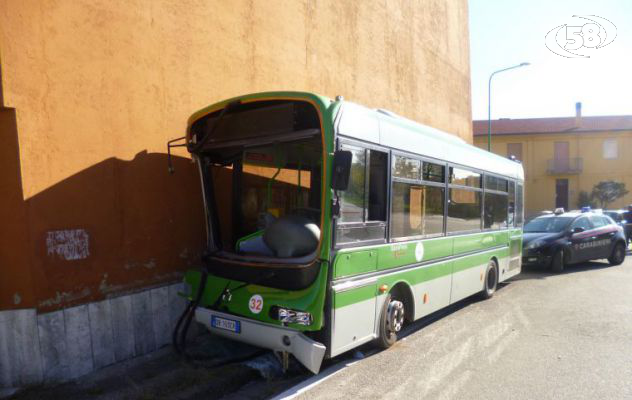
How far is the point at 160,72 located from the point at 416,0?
10671 millimetres

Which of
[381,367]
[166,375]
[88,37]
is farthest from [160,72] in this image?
[381,367]

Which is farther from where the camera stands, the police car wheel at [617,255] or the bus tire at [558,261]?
the police car wheel at [617,255]

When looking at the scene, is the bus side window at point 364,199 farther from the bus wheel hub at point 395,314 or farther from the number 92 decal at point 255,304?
the number 92 decal at point 255,304

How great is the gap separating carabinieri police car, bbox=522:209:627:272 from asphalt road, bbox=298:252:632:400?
10.8 feet

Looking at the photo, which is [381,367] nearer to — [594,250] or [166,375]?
[166,375]

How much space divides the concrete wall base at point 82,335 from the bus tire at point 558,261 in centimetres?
996

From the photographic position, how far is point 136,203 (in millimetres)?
5770

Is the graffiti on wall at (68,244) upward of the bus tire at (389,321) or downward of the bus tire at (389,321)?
upward

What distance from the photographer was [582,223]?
13.3 metres

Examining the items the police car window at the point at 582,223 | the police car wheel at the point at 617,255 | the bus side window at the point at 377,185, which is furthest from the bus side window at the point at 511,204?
the police car wheel at the point at 617,255

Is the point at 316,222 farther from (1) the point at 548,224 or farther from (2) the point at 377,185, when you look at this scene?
(1) the point at 548,224

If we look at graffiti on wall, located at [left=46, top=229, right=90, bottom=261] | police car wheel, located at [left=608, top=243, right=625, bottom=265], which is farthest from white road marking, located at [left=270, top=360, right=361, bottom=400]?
police car wheel, located at [left=608, top=243, right=625, bottom=265]

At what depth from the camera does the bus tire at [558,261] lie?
12195mm

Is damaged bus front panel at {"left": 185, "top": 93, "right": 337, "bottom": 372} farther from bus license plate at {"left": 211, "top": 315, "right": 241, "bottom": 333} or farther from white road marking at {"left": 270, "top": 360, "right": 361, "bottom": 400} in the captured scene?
white road marking at {"left": 270, "top": 360, "right": 361, "bottom": 400}
